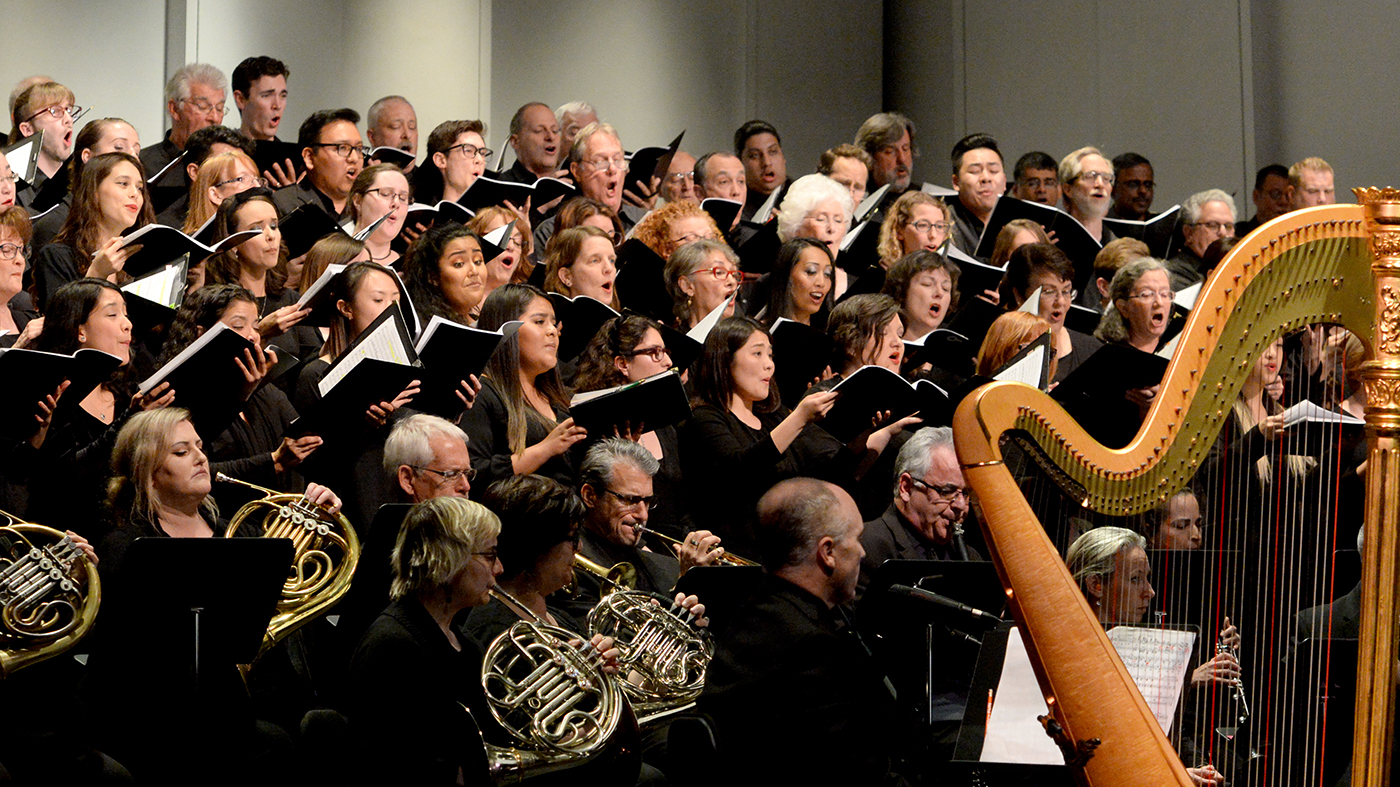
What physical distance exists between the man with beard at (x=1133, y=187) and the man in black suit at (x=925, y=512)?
13.2 ft

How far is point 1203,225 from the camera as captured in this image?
6.95 metres

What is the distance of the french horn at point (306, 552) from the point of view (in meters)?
3.45

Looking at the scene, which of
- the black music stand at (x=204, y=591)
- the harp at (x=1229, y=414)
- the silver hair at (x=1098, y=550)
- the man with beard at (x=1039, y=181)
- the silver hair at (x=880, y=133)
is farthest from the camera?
the silver hair at (x=880, y=133)

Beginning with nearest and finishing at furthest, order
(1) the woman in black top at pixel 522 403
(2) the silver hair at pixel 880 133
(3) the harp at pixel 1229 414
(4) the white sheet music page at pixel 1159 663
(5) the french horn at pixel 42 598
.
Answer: (3) the harp at pixel 1229 414 → (4) the white sheet music page at pixel 1159 663 → (5) the french horn at pixel 42 598 → (1) the woman in black top at pixel 522 403 → (2) the silver hair at pixel 880 133

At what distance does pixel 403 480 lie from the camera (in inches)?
149

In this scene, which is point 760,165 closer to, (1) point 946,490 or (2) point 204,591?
(1) point 946,490

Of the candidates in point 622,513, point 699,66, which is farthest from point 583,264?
point 699,66

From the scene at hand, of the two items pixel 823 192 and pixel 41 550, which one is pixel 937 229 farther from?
pixel 41 550

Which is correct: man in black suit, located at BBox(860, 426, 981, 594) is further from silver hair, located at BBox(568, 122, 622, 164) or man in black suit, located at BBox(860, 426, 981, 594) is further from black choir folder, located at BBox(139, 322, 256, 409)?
silver hair, located at BBox(568, 122, 622, 164)

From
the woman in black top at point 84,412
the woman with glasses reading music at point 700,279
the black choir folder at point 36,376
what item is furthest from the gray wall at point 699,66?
the black choir folder at point 36,376

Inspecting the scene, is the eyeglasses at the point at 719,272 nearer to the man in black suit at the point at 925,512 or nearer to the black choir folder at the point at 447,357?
the man in black suit at the point at 925,512

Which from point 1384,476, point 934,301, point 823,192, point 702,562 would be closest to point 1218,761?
point 1384,476

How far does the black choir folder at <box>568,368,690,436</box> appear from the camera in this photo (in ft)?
12.9

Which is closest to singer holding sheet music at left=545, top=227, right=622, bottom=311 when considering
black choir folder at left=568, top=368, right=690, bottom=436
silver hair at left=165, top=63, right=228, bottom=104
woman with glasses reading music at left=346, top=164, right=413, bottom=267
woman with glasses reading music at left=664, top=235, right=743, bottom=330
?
woman with glasses reading music at left=664, top=235, right=743, bottom=330
